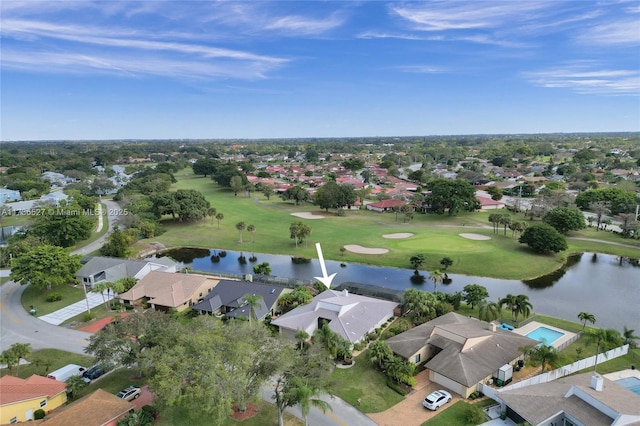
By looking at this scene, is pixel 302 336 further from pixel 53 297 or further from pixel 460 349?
pixel 53 297

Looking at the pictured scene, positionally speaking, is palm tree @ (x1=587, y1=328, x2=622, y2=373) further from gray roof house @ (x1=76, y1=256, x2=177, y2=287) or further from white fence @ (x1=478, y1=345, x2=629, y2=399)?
gray roof house @ (x1=76, y1=256, x2=177, y2=287)

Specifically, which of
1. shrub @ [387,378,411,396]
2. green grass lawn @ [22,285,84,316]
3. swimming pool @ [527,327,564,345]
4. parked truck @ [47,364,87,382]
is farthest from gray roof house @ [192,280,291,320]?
swimming pool @ [527,327,564,345]

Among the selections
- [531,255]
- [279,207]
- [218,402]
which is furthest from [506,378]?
[279,207]

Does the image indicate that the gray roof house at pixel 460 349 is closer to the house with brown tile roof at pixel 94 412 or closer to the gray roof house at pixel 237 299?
the gray roof house at pixel 237 299

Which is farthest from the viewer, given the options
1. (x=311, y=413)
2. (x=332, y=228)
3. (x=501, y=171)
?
(x=501, y=171)

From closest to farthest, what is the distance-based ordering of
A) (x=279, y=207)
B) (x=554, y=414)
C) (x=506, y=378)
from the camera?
(x=554, y=414) < (x=506, y=378) < (x=279, y=207)

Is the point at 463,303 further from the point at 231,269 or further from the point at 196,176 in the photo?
the point at 196,176

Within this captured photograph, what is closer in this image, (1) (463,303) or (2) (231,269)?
(1) (463,303)
